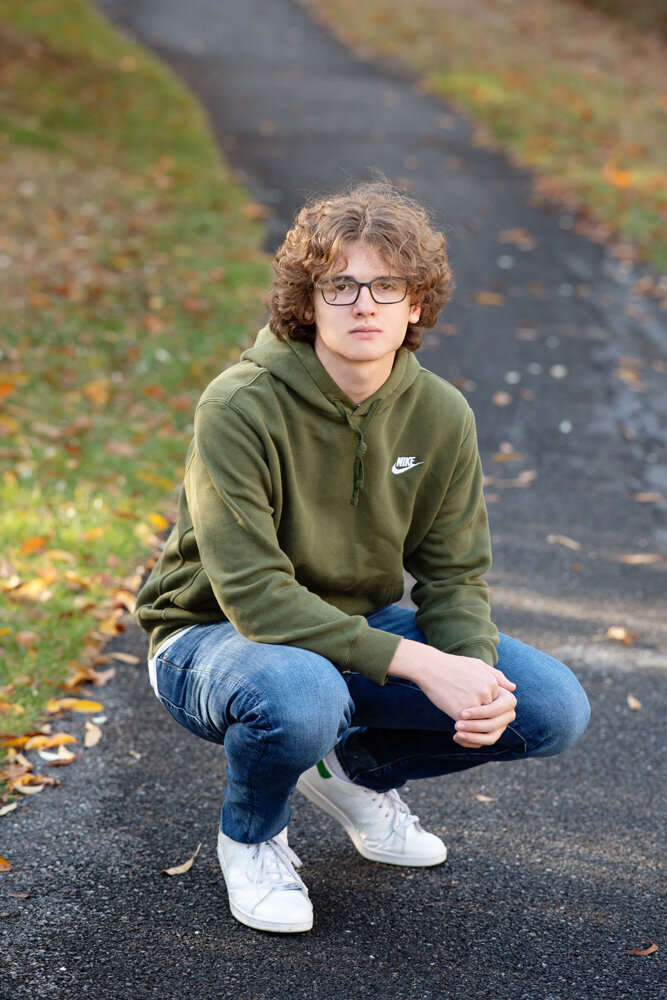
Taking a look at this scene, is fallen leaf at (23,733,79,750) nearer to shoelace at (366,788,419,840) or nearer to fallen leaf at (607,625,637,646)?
shoelace at (366,788,419,840)

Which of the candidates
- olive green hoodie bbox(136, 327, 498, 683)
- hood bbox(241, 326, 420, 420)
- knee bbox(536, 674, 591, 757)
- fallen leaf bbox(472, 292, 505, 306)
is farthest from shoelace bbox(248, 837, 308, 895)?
fallen leaf bbox(472, 292, 505, 306)

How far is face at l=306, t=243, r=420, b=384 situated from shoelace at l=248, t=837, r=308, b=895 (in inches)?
44.3

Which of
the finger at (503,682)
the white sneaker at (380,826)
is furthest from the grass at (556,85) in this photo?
the finger at (503,682)

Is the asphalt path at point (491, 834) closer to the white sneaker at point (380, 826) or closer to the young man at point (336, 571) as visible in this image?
the white sneaker at point (380, 826)

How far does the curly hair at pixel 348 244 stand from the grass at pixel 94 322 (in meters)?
1.57

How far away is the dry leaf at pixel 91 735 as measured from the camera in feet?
10.4

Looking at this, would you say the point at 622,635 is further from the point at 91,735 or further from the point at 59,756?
the point at 59,756

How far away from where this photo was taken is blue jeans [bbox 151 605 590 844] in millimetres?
2213

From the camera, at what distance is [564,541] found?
481 cm

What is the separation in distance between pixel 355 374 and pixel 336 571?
463 millimetres

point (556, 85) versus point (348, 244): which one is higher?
point (556, 85)

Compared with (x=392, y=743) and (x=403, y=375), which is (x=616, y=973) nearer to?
(x=392, y=743)

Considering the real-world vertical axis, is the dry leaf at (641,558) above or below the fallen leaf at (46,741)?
above

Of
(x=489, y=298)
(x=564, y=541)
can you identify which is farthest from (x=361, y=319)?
(x=489, y=298)
